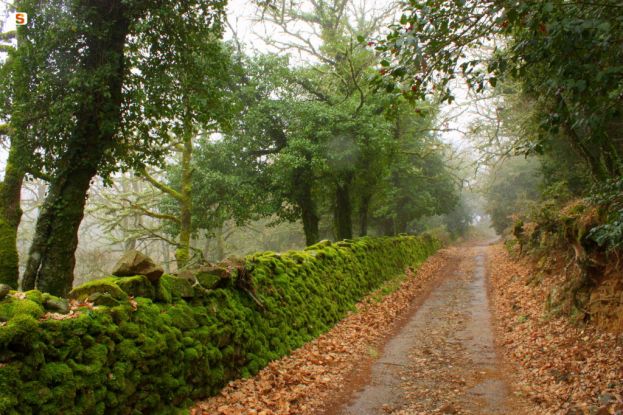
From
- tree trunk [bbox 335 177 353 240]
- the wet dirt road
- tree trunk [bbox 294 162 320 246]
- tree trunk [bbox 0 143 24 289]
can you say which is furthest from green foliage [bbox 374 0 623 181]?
tree trunk [bbox 335 177 353 240]

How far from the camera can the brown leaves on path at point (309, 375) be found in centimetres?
552

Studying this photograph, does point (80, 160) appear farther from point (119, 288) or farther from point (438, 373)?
point (438, 373)

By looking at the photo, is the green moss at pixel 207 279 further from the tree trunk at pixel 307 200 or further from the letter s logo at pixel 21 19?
the tree trunk at pixel 307 200

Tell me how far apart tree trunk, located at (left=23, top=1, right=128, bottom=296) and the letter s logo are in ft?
3.00

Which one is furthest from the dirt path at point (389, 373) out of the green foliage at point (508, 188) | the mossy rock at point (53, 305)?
the green foliage at point (508, 188)

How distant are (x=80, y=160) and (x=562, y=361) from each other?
8208mm

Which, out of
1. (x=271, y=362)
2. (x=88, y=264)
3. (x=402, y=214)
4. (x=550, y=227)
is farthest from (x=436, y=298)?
(x=88, y=264)

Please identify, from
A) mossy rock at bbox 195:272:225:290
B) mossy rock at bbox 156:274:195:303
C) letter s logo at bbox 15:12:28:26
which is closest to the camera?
mossy rock at bbox 156:274:195:303

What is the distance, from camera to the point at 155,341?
475 centimetres

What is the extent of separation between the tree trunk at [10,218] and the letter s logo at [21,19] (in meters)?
1.92

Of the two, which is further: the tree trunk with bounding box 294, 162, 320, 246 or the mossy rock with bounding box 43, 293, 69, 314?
the tree trunk with bounding box 294, 162, 320, 246

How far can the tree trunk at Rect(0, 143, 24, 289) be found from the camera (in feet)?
25.4

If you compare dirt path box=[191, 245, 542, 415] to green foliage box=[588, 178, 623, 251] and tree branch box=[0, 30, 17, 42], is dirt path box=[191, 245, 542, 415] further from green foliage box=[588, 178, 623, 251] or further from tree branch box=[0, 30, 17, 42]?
tree branch box=[0, 30, 17, 42]

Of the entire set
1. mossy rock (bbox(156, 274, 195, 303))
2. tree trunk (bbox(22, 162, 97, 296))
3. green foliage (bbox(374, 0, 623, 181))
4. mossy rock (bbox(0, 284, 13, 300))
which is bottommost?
mossy rock (bbox(156, 274, 195, 303))
